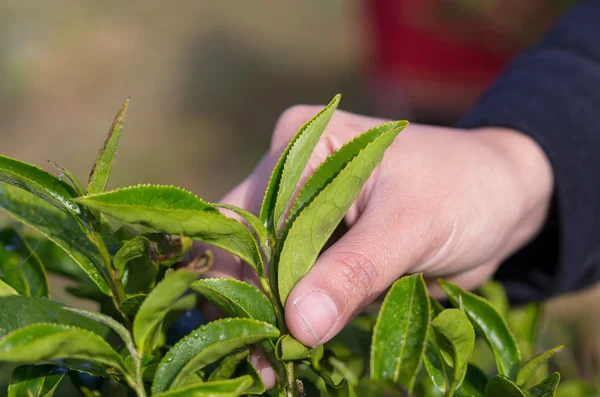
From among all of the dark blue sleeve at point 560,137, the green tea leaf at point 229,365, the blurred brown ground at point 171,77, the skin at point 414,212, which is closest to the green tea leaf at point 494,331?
the skin at point 414,212

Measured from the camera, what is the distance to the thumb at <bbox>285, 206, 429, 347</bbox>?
564 mm

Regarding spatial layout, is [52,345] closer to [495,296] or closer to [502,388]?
[502,388]

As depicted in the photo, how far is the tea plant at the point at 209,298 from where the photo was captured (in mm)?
481

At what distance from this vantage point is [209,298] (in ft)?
1.81

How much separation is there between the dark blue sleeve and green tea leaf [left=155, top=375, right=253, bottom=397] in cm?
80

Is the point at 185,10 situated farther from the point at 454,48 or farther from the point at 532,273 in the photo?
the point at 532,273

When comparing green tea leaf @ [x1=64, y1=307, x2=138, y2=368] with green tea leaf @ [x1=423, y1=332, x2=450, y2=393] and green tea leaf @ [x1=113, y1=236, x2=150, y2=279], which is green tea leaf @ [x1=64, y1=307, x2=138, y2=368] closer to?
green tea leaf @ [x1=113, y1=236, x2=150, y2=279]

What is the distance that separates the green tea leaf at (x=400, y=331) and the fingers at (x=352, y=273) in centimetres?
5

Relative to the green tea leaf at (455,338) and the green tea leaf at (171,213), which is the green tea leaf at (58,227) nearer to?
the green tea leaf at (171,213)

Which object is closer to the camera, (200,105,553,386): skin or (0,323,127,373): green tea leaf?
(0,323,127,373): green tea leaf

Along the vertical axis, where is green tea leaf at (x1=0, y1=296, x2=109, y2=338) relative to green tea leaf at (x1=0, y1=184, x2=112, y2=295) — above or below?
below

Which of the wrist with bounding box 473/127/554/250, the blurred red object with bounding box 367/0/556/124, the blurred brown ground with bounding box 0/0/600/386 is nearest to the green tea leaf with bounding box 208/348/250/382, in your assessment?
the wrist with bounding box 473/127/554/250

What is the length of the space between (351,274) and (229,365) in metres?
0.18

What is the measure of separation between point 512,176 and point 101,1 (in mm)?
5006
